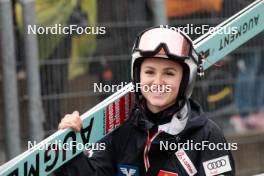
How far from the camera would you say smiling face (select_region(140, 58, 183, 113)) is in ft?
9.20

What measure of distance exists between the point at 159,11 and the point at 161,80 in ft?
6.61

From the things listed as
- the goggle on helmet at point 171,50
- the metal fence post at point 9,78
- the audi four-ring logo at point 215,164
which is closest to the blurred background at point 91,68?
the metal fence post at point 9,78

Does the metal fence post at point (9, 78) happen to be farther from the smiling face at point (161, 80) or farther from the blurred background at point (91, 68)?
the smiling face at point (161, 80)

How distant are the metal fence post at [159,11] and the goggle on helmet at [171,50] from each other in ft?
6.26

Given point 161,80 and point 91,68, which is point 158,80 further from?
point 91,68

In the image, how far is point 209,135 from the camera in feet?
9.36

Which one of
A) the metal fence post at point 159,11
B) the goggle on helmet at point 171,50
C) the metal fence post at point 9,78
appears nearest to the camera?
the goggle on helmet at point 171,50

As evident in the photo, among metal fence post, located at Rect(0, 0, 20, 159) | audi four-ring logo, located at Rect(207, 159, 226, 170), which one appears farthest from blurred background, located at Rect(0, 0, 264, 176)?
audi four-ring logo, located at Rect(207, 159, 226, 170)

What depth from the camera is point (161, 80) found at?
9.20ft

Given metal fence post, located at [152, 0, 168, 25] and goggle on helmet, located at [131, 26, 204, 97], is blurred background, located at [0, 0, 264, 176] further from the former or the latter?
goggle on helmet, located at [131, 26, 204, 97]

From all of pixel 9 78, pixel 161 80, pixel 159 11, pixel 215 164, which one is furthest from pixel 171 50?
pixel 159 11

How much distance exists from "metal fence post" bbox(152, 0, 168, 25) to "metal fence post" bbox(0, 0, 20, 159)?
3.44ft

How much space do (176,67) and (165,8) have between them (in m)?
2.05

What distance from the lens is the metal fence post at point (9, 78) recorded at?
13.7ft
